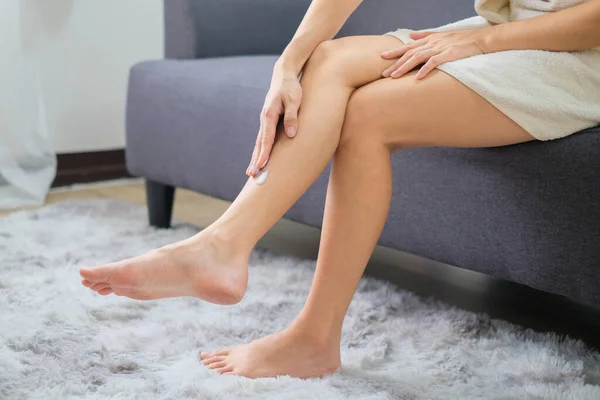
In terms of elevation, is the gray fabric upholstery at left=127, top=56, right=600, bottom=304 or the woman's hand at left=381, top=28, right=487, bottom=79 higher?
the woman's hand at left=381, top=28, right=487, bottom=79

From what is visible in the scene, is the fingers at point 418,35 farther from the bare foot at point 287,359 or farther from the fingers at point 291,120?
the bare foot at point 287,359

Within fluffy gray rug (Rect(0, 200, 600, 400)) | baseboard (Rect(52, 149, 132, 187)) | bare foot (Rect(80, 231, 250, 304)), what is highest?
bare foot (Rect(80, 231, 250, 304))

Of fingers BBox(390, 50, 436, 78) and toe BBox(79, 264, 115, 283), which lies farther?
fingers BBox(390, 50, 436, 78)

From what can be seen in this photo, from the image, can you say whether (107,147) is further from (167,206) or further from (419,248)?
(419,248)

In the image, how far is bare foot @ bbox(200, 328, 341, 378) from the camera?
113 cm

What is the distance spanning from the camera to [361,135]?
1.10 m

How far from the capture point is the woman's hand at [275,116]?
1072 mm

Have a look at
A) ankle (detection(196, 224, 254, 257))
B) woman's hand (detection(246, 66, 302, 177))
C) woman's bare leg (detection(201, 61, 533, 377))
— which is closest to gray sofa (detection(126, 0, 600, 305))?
woman's bare leg (detection(201, 61, 533, 377))

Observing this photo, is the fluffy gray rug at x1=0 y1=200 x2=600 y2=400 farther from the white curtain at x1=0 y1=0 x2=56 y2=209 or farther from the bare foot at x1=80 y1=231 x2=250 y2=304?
Result: the white curtain at x1=0 y1=0 x2=56 y2=209

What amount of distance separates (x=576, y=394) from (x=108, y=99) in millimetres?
2130

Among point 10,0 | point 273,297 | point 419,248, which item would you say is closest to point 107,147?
point 10,0

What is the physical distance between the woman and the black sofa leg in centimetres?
102

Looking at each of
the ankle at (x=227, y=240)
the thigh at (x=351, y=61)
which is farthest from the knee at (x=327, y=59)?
the ankle at (x=227, y=240)

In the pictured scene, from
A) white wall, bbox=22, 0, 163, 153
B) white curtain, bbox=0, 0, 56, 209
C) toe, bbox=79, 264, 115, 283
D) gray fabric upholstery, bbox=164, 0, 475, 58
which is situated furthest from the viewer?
white wall, bbox=22, 0, 163, 153
